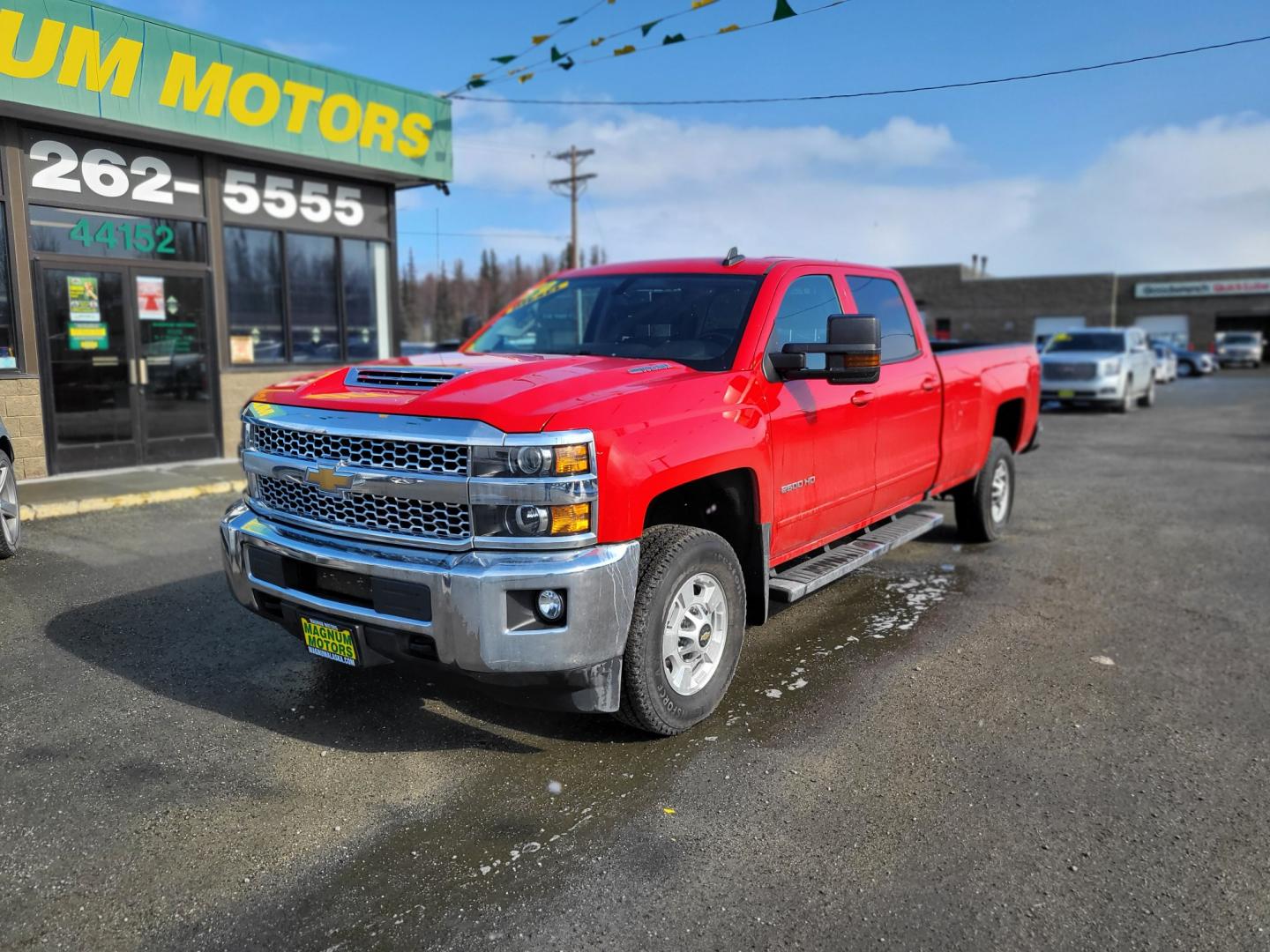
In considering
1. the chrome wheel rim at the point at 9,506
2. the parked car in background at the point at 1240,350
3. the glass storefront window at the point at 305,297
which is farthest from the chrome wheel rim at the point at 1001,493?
the parked car in background at the point at 1240,350

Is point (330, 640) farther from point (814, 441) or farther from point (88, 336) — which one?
point (88, 336)

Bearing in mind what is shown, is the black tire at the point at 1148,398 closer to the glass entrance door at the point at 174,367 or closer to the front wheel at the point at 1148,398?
the front wheel at the point at 1148,398

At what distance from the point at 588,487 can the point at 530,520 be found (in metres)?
0.24

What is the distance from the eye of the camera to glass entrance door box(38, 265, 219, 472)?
10.5 meters

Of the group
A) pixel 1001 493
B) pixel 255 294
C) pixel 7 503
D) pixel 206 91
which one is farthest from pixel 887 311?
pixel 255 294

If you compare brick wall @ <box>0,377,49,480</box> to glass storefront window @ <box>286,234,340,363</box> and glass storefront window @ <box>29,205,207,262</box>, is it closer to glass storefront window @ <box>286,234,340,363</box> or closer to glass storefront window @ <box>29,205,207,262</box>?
glass storefront window @ <box>29,205,207,262</box>

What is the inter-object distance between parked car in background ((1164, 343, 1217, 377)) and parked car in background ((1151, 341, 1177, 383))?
16.3 feet

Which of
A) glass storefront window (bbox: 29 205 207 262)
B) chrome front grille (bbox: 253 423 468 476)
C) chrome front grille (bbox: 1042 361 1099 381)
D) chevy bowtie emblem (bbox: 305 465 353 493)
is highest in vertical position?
glass storefront window (bbox: 29 205 207 262)

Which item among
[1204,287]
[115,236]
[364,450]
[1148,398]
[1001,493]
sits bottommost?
[1148,398]

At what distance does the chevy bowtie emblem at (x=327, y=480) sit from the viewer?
366 centimetres

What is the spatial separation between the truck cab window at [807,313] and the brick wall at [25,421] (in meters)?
Answer: 8.67

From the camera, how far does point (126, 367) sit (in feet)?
36.2

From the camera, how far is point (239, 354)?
40.1 ft

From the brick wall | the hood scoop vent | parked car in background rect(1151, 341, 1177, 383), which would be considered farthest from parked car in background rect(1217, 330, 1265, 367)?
the hood scoop vent
